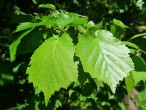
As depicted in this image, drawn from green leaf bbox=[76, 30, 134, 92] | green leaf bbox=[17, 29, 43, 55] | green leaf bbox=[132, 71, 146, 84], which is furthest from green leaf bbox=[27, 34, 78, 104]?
green leaf bbox=[132, 71, 146, 84]

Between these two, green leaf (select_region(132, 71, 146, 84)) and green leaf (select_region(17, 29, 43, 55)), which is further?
green leaf (select_region(132, 71, 146, 84))

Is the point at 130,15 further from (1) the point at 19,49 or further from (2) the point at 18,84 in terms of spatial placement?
(1) the point at 19,49

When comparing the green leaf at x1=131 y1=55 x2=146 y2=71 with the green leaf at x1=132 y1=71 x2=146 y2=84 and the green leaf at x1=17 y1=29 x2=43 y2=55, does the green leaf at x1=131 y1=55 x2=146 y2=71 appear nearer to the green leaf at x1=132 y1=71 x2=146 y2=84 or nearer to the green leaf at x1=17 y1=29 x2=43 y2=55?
the green leaf at x1=132 y1=71 x2=146 y2=84

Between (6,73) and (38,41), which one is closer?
(6,73)

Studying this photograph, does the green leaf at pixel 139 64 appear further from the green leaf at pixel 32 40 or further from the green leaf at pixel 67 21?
the green leaf at pixel 32 40

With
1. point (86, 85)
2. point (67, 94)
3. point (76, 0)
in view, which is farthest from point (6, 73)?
point (67, 94)

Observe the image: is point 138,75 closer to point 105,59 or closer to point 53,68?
point 105,59

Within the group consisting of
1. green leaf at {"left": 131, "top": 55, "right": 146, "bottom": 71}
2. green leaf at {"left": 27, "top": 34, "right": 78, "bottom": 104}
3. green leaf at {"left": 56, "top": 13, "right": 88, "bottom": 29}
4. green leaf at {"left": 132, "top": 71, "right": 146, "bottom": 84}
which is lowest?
green leaf at {"left": 132, "top": 71, "right": 146, "bottom": 84}

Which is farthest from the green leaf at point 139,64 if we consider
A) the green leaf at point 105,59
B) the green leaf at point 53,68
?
the green leaf at point 53,68
